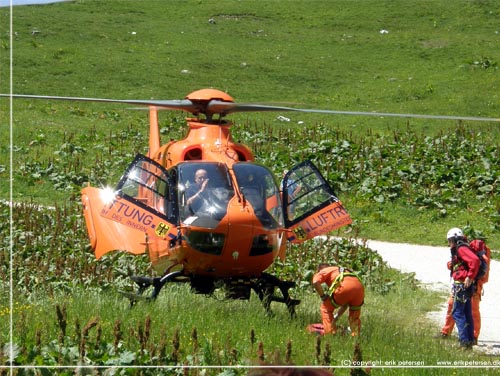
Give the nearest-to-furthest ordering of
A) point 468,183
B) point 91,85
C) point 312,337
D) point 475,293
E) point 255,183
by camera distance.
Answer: point 312,337 → point 255,183 → point 475,293 → point 468,183 → point 91,85

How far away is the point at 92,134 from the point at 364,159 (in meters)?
8.59

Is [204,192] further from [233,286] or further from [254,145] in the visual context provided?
[254,145]

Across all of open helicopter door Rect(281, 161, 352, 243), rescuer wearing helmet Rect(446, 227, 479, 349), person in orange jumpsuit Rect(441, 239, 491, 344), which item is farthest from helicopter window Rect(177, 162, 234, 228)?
person in orange jumpsuit Rect(441, 239, 491, 344)

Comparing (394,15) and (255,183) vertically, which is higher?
(394,15)

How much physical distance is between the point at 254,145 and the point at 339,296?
15695 mm

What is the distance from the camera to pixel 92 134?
28.9m

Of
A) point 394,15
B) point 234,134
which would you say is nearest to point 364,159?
point 234,134

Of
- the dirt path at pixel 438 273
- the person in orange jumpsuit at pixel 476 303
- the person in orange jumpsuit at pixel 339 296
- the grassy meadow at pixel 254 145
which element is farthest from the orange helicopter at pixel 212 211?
the dirt path at pixel 438 273

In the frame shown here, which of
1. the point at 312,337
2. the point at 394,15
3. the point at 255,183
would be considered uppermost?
the point at 394,15

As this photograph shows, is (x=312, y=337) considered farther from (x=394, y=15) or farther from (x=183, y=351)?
(x=394, y=15)

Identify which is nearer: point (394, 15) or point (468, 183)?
point (468, 183)

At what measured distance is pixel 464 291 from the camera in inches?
510

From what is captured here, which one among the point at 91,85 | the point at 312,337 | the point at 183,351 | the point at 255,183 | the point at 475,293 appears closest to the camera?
the point at 183,351

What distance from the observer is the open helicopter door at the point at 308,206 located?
12.8 meters
